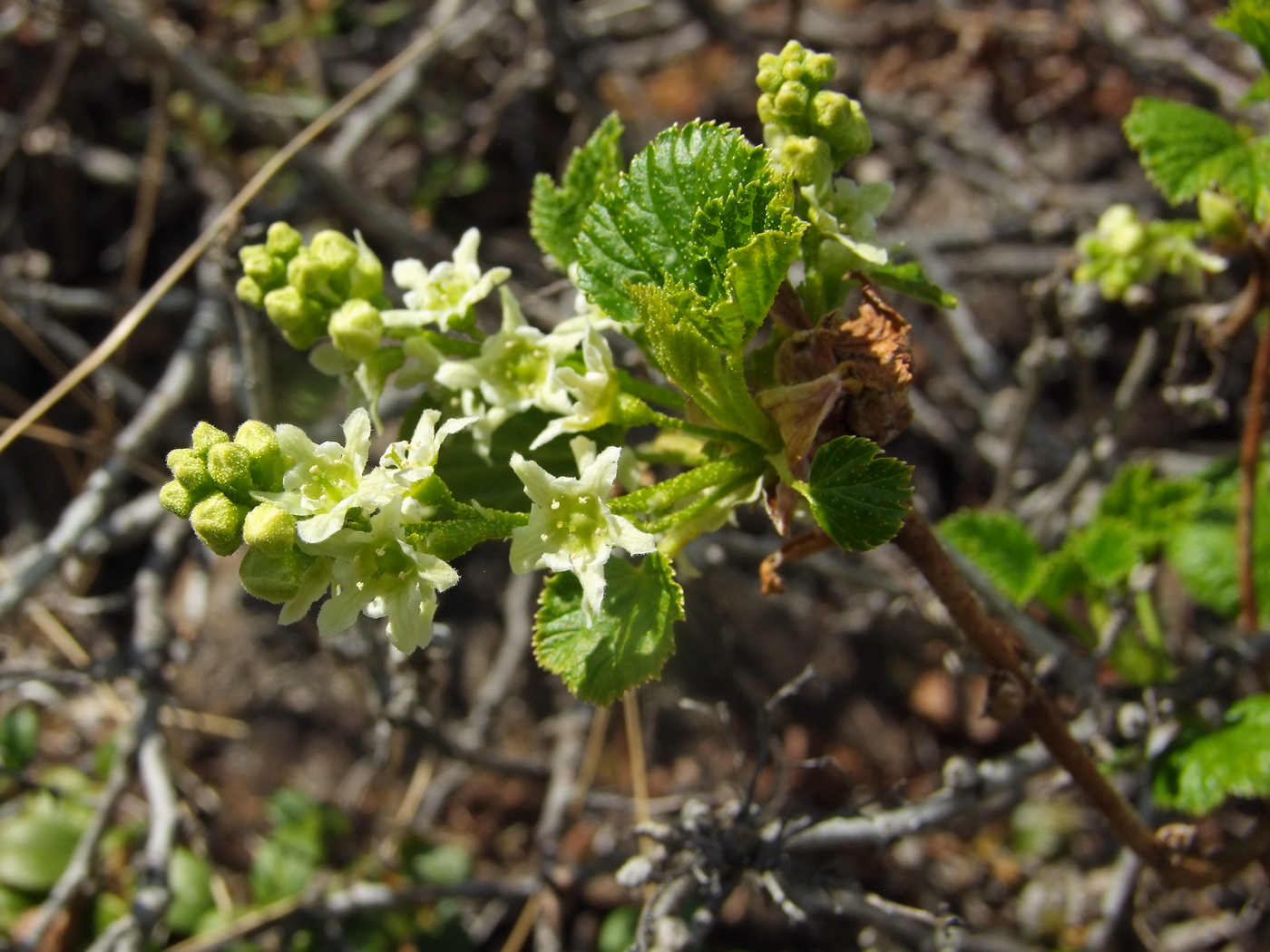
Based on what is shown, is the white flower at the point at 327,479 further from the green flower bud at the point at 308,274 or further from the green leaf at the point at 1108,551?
the green leaf at the point at 1108,551

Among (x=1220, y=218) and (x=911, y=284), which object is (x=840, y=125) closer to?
(x=911, y=284)

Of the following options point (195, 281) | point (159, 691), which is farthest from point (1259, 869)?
point (195, 281)

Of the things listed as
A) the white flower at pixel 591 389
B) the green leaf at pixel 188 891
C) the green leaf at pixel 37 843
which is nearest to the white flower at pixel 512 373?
the white flower at pixel 591 389

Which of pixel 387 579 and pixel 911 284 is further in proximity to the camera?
pixel 911 284

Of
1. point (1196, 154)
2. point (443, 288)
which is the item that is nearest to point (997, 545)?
point (1196, 154)

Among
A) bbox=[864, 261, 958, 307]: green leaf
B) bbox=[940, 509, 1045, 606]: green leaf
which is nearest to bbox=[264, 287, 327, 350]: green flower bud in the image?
bbox=[864, 261, 958, 307]: green leaf

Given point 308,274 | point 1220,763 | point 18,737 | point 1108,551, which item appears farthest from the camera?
point 18,737
